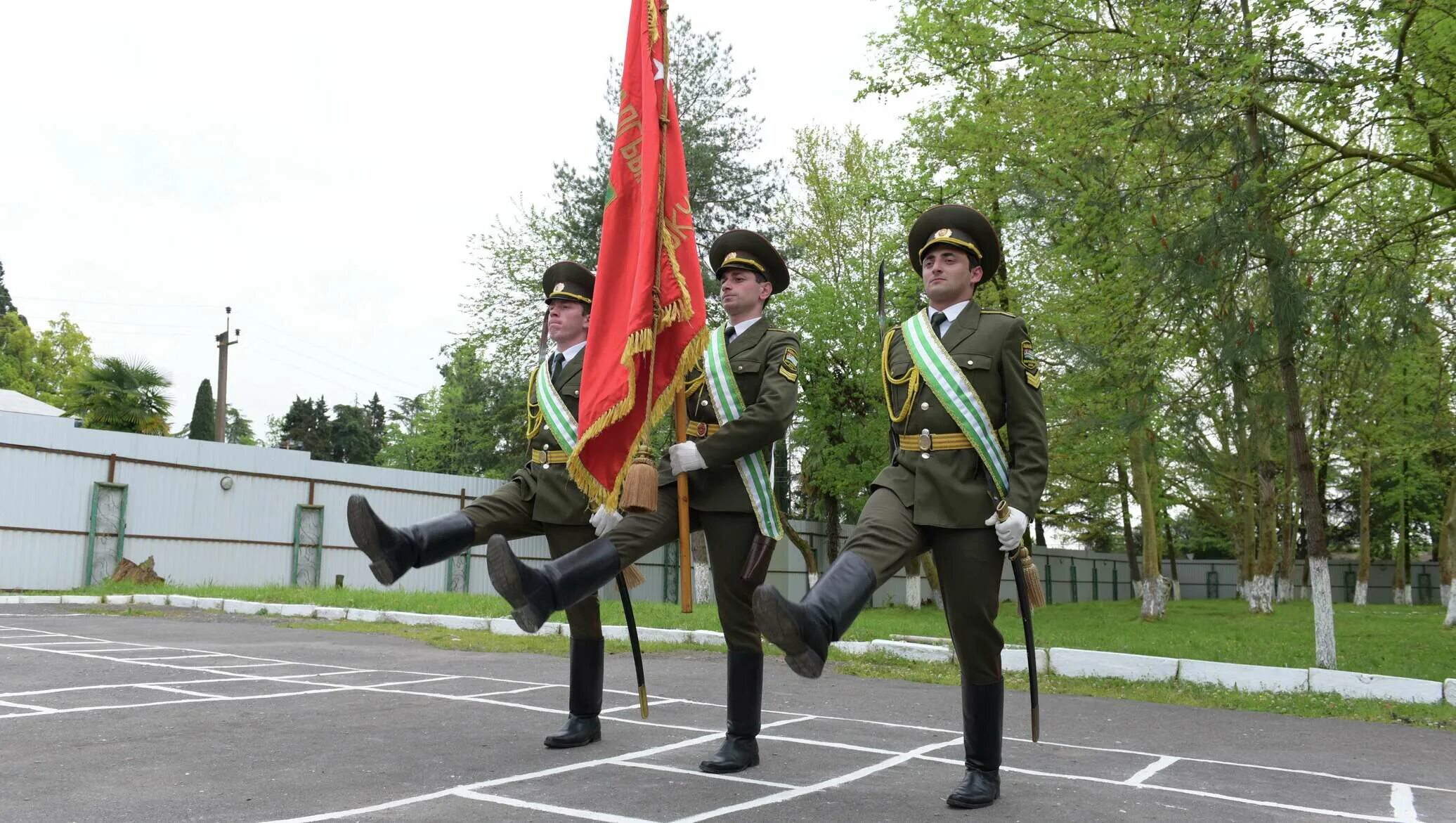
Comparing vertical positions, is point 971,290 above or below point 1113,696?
above

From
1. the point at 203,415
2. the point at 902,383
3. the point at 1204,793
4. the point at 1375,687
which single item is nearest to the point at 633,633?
the point at 902,383

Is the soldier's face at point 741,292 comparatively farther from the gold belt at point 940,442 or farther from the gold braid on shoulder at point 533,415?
the gold belt at point 940,442

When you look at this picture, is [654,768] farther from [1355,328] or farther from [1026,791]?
[1355,328]

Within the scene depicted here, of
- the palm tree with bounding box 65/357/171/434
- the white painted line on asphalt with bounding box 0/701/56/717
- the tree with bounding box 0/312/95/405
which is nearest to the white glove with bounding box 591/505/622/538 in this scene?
the white painted line on asphalt with bounding box 0/701/56/717

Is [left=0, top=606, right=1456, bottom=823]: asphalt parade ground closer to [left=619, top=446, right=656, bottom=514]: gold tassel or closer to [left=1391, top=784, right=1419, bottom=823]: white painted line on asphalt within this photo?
[left=1391, top=784, right=1419, bottom=823]: white painted line on asphalt

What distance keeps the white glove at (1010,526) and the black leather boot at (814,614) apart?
545mm

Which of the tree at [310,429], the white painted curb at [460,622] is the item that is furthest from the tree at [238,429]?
the white painted curb at [460,622]

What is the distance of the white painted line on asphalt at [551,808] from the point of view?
148 inches

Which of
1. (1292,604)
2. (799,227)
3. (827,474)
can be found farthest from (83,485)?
(1292,604)

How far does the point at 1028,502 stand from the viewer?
4254mm

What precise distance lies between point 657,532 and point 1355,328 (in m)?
9.71

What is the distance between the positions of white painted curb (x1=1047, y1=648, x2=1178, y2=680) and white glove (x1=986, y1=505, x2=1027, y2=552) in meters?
6.78

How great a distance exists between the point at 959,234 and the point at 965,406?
2.37ft

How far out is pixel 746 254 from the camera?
5.14 metres
